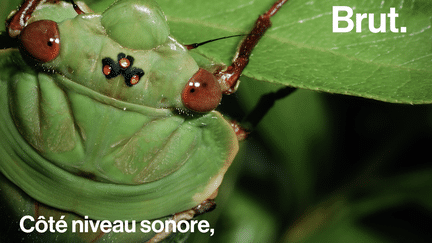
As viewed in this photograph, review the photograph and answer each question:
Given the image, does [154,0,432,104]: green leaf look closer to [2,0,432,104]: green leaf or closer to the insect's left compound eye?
[2,0,432,104]: green leaf

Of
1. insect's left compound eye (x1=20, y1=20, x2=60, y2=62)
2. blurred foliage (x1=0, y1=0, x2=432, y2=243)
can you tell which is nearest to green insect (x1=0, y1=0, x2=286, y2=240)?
insect's left compound eye (x1=20, y1=20, x2=60, y2=62)

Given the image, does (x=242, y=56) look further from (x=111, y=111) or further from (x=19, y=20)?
(x=19, y=20)

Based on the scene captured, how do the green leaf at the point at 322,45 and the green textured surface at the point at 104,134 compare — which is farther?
the green leaf at the point at 322,45

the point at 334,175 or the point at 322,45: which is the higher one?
the point at 322,45

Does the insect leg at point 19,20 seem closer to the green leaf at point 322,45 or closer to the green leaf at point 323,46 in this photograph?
the green leaf at point 322,45

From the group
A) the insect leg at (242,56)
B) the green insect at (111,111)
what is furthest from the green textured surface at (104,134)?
the insect leg at (242,56)

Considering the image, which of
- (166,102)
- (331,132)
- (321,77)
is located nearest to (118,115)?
(166,102)

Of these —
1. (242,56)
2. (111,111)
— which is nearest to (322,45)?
(242,56)
